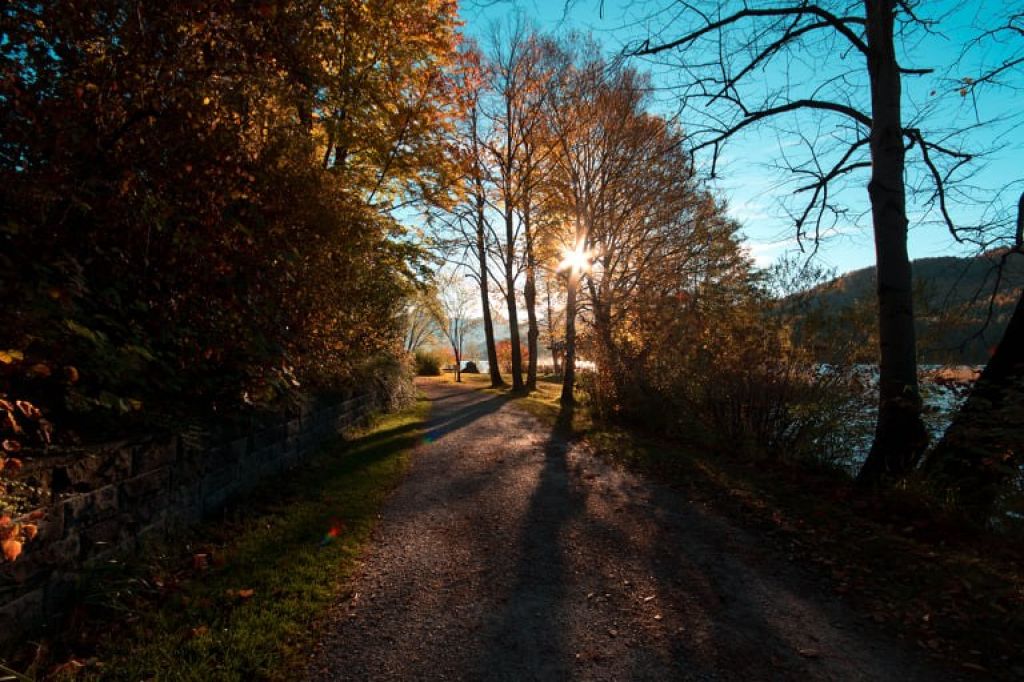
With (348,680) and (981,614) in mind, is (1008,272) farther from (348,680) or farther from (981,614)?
(348,680)

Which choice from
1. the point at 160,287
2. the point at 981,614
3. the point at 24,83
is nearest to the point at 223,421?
the point at 160,287

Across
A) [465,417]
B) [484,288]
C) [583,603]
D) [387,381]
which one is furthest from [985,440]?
[484,288]

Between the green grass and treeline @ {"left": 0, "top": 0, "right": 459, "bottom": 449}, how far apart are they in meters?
1.24

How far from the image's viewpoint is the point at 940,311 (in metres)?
6.72

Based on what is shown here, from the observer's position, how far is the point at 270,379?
500cm

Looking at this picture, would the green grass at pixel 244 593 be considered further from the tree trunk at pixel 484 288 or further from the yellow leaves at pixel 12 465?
the tree trunk at pixel 484 288

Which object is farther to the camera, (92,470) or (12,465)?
(92,470)

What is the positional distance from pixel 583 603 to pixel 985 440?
4.85 meters

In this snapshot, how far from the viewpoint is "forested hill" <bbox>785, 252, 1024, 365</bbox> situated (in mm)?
5738

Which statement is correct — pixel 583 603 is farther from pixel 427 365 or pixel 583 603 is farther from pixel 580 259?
pixel 427 365

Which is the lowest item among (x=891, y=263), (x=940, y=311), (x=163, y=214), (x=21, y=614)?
(x=21, y=614)

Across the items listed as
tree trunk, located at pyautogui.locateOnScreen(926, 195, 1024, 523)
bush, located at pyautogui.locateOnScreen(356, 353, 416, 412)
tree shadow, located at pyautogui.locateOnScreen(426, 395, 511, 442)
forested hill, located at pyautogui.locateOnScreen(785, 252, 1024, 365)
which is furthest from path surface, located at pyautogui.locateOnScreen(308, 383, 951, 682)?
bush, located at pyautogui.locateOnScreen(356, 353, 416, 412)

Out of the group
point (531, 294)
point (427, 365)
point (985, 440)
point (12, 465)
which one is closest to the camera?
point (12, 465)

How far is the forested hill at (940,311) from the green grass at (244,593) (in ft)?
24.0
